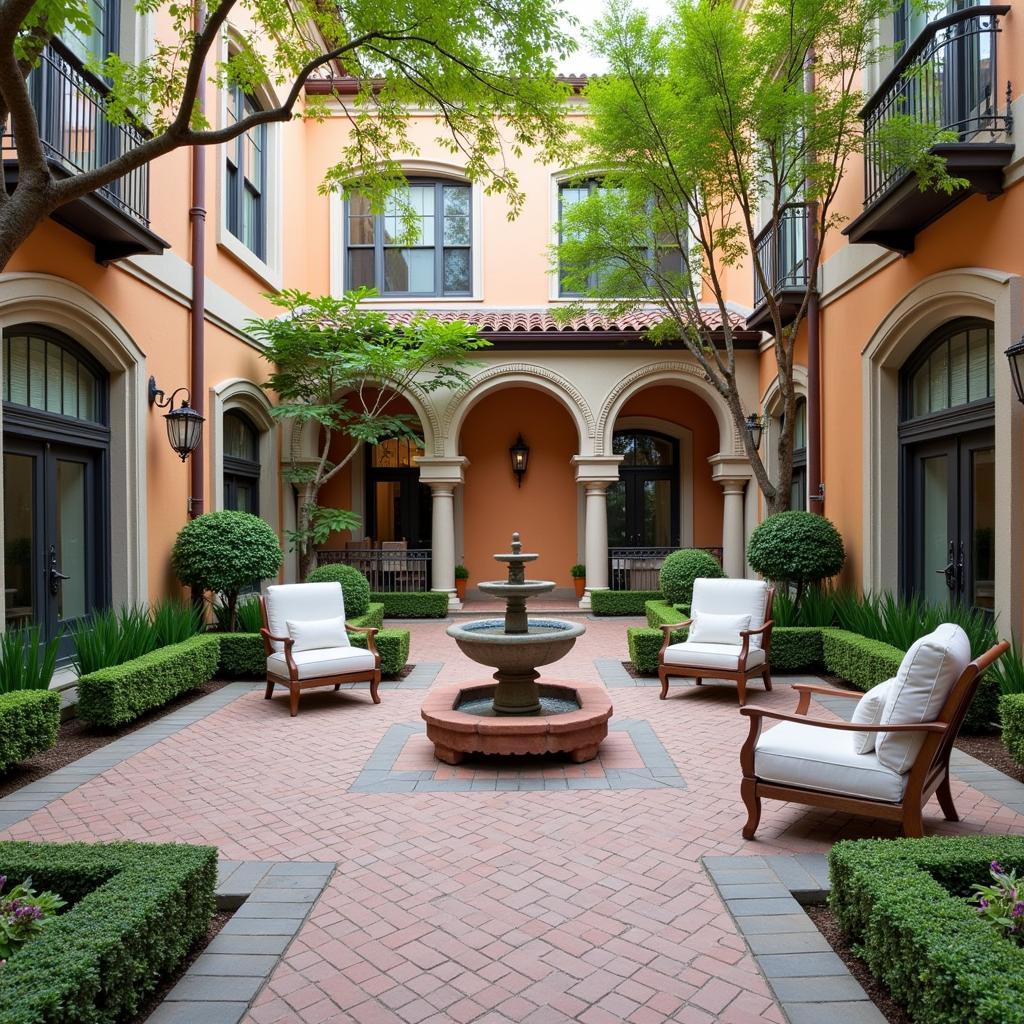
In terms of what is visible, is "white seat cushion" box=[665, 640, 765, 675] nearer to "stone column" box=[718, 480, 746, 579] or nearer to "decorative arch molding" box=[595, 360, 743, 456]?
"stone column" box=[718, 480, 746, 579]

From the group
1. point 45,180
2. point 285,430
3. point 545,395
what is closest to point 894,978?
point 45,180

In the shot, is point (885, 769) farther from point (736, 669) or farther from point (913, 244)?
point (913, 244)

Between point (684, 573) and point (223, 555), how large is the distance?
618cm

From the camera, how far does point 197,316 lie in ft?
32.0

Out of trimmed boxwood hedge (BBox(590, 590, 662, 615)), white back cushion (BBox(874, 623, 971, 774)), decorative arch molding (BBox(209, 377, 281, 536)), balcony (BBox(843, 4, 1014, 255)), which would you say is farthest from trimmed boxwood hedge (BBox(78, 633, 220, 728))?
balcony (BBox(843, 4, 1014, 255))

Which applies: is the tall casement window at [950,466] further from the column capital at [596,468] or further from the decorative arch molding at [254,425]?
the decorative arch molding at [254,425]

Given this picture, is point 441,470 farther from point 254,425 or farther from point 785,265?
→ point 785,265

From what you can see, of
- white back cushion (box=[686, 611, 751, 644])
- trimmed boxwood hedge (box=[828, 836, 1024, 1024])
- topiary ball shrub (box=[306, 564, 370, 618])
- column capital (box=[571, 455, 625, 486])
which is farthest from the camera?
column capital (box=[571, 455, 625, 486])

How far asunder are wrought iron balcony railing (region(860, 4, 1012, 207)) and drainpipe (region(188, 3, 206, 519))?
25.5 feet

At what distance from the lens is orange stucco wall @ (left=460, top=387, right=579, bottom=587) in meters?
16.4

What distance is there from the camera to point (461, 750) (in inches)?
214

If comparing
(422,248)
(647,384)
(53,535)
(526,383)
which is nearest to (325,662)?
(53,535)

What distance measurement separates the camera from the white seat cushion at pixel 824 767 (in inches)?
155

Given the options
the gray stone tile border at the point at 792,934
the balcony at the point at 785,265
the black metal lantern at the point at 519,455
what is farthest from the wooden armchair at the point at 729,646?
the black metal lantern at the point at 519,455
